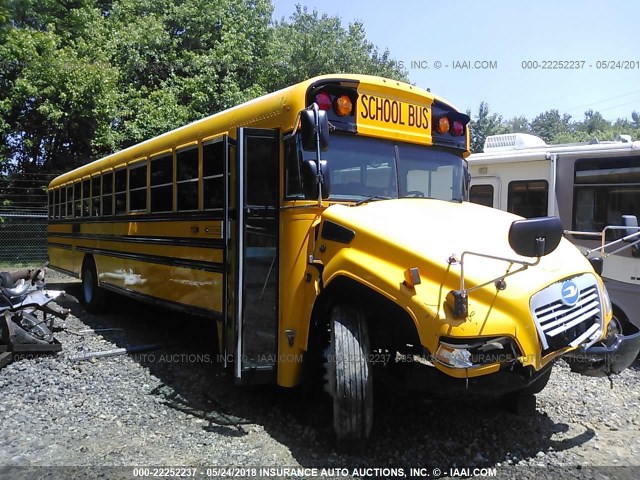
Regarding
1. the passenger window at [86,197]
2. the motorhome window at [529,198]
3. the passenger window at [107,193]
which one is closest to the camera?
the motorhome window at [529,198]

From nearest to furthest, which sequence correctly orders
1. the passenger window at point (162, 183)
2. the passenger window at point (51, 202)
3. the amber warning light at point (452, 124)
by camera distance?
1. the amber warning light at point (452, 124)
2. the passenger window at point (162, 183)
3. the passenger window at point (51, 202)

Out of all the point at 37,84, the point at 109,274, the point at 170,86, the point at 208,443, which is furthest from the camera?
the point at 170,86

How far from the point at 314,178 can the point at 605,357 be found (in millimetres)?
2229

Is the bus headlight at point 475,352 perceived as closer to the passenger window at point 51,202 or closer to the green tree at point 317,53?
the passenger window at point 51,202

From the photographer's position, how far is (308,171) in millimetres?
3846

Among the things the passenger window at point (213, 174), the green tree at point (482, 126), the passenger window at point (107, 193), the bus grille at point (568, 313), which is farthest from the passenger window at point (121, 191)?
the green tree at point (482, 126)

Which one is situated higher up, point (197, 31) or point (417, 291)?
point (197, 31)

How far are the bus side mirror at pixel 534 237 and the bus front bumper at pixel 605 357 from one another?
2.48 ft

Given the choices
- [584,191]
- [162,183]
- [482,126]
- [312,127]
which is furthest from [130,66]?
[482,126]

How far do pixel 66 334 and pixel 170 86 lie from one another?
1176 cm

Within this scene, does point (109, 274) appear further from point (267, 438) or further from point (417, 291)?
point (417, 291)

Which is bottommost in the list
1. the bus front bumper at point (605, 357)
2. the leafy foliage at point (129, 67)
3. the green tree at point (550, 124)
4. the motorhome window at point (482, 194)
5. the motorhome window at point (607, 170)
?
the bus front bumper at point (605, 357)

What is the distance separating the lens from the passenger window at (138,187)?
6.59 m

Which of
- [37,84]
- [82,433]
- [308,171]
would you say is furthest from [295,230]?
[37,84]
